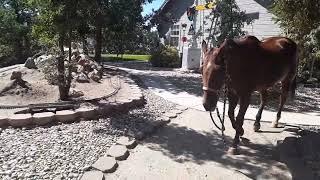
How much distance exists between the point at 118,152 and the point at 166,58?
1407 centimetres

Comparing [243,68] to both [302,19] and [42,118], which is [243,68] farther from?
[302,19]

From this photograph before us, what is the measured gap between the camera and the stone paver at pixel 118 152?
5.70 meters

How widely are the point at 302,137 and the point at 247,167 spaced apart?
5.73 feet

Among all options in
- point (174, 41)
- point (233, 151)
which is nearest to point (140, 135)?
point (233, 151)

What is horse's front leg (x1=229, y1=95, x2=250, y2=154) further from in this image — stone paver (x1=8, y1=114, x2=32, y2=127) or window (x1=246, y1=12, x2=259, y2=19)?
window (x1=246, y1=12, x2=259, y2=19)

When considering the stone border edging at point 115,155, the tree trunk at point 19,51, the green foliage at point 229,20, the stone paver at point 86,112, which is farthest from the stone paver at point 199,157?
the tree trunk at point 19,51

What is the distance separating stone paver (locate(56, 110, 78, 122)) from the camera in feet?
22.9

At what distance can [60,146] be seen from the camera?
586 centimetres

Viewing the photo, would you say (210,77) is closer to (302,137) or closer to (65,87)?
(302,137)

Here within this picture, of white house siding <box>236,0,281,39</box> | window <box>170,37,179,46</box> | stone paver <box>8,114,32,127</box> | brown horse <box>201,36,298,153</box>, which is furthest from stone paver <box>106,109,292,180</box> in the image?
window <box>170,37,179,46</box>

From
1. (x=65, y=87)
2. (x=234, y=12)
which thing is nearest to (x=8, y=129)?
(x=65, y=87)

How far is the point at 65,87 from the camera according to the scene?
26.9 ft

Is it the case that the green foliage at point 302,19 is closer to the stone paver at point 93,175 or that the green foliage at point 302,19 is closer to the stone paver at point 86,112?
the stone paver at point 86,112

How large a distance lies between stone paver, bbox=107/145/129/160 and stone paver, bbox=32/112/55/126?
1509 mm
